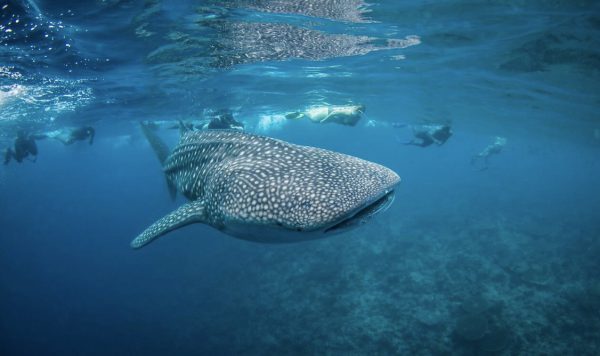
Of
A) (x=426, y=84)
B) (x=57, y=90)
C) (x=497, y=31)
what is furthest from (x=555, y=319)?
(x=57, y=90)

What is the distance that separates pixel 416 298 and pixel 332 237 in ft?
17.2

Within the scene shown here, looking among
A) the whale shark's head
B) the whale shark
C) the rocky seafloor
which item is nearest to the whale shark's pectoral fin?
the whale shark

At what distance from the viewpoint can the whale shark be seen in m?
3.23

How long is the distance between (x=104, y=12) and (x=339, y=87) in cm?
1497

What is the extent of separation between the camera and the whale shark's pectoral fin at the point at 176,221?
4.88 metres

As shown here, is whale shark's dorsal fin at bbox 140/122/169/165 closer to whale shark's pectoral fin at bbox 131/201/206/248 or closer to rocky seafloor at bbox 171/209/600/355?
whale shark's pectoral fin at bbox 131/201/206/248

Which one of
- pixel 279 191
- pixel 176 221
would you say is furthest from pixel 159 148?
pixel 279 191

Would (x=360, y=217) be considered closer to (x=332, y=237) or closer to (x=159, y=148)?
(x=159, y=148)

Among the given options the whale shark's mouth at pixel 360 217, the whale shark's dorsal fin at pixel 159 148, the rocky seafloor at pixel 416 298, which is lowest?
the rocky seafloor at pixel 416 298

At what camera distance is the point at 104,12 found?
29.6 ft

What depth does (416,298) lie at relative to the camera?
43.3ft

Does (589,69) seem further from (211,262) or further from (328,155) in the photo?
(211,262)

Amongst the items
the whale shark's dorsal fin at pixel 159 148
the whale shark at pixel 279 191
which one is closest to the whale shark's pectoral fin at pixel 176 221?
the whale shark at pixel 279 191

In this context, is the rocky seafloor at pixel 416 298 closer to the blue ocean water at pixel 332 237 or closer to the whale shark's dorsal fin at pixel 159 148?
the blue ocean water at pixel 332 237
